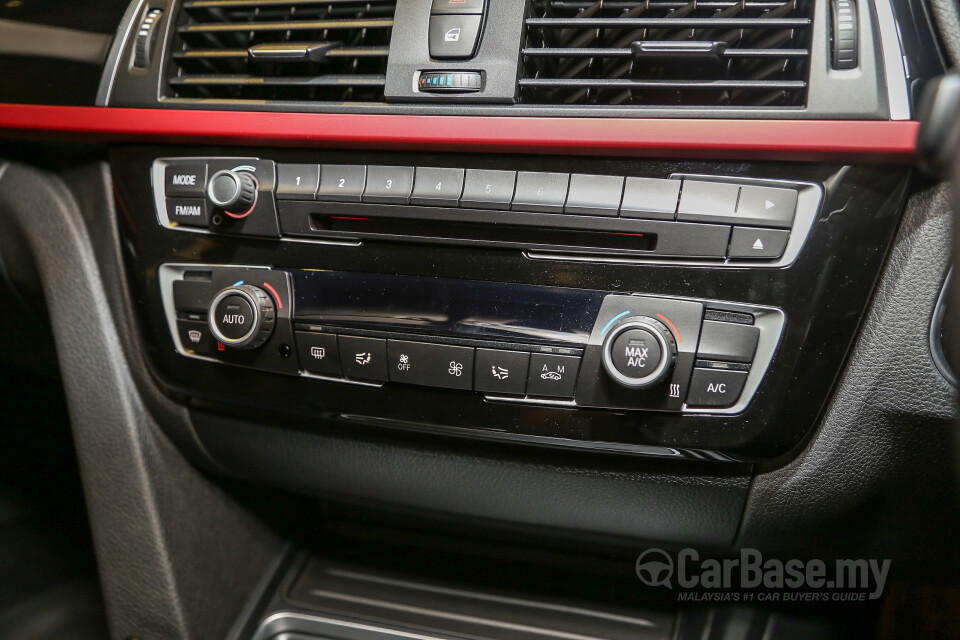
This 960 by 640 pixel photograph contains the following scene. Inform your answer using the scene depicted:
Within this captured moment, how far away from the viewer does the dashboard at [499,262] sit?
52cm

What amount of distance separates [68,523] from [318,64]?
0.84 metres

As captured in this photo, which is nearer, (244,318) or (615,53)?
(615,53)

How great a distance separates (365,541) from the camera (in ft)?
3.20

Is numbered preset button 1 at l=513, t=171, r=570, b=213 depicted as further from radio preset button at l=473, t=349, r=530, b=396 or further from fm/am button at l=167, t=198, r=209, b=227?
fm/am button at l=167, t=198, r=209, b=227

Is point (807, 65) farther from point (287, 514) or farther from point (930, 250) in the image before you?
point (287, 514)

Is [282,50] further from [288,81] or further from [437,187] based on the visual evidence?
[437,187]

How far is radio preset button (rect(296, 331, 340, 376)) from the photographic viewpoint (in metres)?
0.62

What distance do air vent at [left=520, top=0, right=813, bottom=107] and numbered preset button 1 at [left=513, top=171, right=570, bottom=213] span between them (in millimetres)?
62

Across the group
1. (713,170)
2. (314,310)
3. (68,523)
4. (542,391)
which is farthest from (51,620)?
(713,170)

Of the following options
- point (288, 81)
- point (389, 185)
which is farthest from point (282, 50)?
point (389, 185)

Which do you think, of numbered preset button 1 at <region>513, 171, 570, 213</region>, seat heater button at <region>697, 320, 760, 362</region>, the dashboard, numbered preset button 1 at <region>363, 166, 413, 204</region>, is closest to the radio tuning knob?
the dashboard

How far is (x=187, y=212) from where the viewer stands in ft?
2.13

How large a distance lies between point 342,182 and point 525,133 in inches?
6.4

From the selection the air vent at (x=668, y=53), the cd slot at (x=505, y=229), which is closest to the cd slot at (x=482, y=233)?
the cd slot at (x=505, y=229)
